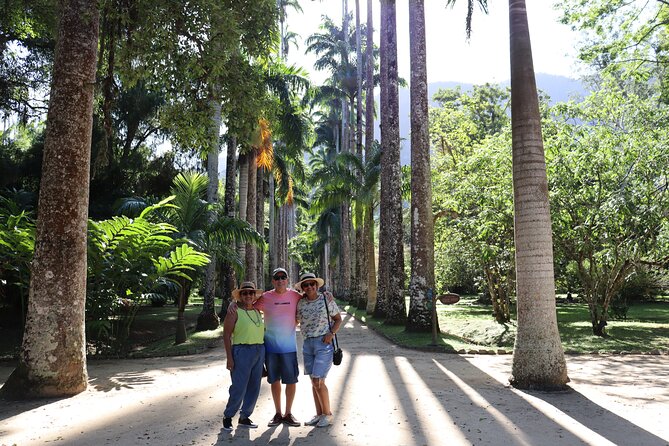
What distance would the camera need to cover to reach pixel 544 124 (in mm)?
15891

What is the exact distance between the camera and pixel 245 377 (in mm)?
5512

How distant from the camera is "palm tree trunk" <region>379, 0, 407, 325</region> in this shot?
18.0 metres

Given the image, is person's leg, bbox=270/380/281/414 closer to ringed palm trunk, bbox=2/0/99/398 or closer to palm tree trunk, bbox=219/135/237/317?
ringed palm trunk, bbox=2/0/99/398

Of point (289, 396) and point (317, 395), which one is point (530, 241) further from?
point (289, 396)

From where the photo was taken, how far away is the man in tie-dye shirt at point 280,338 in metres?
5.69

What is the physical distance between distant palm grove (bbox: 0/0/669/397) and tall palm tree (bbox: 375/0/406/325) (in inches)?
3.3

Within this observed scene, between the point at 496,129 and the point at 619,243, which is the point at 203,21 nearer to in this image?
the point at 619,243

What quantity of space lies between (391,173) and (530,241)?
1124 centimetres

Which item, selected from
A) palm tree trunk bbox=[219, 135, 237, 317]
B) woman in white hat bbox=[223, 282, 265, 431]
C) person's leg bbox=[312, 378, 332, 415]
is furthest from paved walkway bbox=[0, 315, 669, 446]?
palm tree trunk bbox=[219, 135, 237, 317]

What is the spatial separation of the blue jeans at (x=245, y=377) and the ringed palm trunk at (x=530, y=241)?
429cm

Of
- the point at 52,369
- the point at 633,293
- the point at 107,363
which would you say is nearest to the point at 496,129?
the point at 633,293

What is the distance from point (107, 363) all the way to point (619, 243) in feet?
41.8

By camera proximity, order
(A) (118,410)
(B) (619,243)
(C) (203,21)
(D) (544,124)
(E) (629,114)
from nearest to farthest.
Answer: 1. (A) (118,410)
2. (C) (203,21)
3. (B) (619,243)
4. (E) (629,114)
5. (D) (544,124)

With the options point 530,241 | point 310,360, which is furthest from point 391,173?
point 310,360
